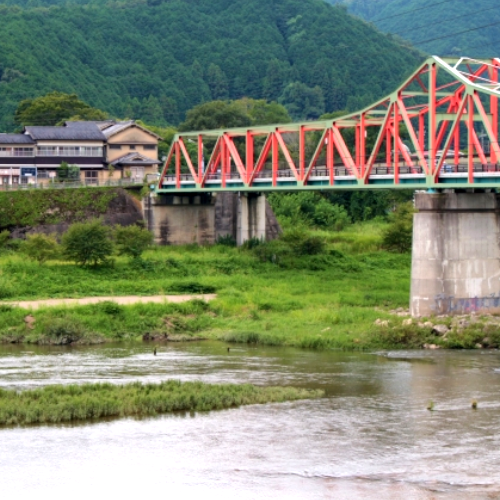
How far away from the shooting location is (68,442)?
31609 mm

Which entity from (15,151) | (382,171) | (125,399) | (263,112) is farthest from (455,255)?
(263,112)

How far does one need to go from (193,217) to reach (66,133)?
20.9 m

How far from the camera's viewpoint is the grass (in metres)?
49.7

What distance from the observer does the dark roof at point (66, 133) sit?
92.6 m

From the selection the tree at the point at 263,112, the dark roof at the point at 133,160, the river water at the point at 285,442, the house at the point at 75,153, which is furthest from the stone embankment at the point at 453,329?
the tree at the point at 263,112

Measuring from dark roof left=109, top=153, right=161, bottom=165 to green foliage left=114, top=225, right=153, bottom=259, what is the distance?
1012 inches

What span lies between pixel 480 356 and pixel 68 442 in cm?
1908

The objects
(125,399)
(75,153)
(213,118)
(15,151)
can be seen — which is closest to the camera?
(125,399)

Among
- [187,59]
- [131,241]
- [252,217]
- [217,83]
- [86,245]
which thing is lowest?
[86,245]

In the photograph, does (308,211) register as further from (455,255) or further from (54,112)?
(455,255)

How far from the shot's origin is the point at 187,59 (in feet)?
Answer: 614

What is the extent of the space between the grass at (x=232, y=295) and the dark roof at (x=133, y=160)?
69.7 ft

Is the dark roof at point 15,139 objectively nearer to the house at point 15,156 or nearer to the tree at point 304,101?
the house at point 15,156

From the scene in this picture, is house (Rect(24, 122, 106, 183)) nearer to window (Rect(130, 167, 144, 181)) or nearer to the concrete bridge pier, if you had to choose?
window (Rect(130, 167, 144, 181))
